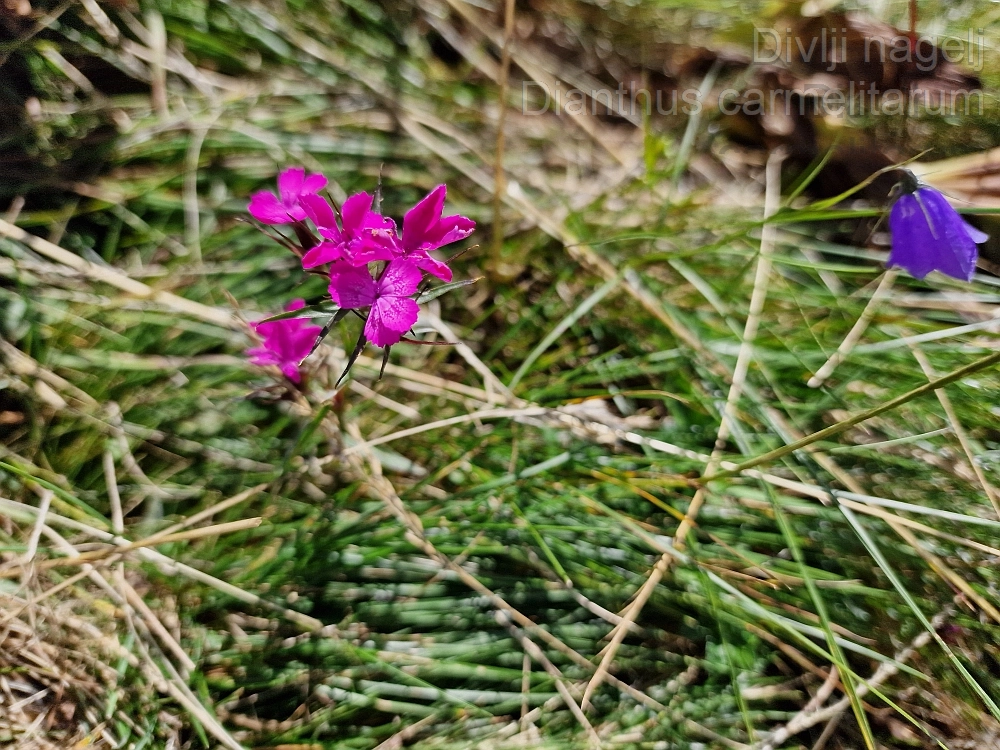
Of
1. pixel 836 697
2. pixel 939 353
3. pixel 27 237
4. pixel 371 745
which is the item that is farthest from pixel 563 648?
pixel 27 237

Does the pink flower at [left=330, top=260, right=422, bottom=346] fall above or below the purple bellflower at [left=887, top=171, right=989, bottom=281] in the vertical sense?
below

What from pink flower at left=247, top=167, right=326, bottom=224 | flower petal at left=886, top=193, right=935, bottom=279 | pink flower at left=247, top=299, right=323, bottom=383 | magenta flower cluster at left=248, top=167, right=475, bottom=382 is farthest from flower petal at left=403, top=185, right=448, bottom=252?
flower petal at left=886, top=193, right=935, bottom=279

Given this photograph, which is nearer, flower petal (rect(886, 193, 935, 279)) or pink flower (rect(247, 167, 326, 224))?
pink flower (rect(247, 167, 326, 224))

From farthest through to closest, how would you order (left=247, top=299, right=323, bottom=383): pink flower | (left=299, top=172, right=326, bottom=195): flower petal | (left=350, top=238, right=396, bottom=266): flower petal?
(left=247, top=299, right=323, bottom=383): pink flower < (left=299, top=172, right=326, bottom=195): flower petal < (left=350, top=238, right=396, bottom=266): flower petal

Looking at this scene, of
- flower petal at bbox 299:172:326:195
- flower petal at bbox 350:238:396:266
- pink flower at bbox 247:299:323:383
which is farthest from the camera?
pink flower at bbox 247:299:323:383

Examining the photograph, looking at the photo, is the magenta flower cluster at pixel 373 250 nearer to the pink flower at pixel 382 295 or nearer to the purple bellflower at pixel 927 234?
the pink flower at pixel 382 295

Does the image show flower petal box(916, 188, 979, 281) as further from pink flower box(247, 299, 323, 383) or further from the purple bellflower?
pink flower box(247, 299, 323, 383)

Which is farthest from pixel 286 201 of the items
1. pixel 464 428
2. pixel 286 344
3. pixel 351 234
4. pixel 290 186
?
pixel 464 428
